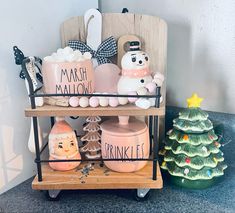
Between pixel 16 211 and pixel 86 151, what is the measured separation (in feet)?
0.64

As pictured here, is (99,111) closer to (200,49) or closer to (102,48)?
(102,48)

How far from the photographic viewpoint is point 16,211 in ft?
2.04

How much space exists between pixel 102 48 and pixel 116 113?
8.1 inches

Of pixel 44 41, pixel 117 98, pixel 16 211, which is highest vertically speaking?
pixel 44 41

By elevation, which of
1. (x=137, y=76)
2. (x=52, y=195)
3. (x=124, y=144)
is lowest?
(x=52, y=195)

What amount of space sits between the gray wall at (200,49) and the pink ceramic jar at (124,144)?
203mm

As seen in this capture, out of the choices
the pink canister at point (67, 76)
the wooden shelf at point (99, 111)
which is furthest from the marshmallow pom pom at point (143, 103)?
the pink canister at point (67, 76)

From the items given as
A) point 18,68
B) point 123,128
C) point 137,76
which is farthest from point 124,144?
point 18,68

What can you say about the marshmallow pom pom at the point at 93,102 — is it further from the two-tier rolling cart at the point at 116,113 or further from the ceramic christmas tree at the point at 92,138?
the ceramic christmas tree at the point at 92,138

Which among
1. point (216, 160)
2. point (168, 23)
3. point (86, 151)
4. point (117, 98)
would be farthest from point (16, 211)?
point (168, 23)

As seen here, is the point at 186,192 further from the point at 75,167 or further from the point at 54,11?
the point at 54,11

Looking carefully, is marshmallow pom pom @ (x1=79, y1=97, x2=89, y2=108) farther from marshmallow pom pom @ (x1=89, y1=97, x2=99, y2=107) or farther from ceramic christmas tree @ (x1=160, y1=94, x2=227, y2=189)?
ceramic christmas tree @ (x1=160, y1=94, x2=227, y2=189)

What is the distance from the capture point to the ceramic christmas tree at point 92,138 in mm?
702

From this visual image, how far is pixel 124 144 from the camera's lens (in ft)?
2.09
